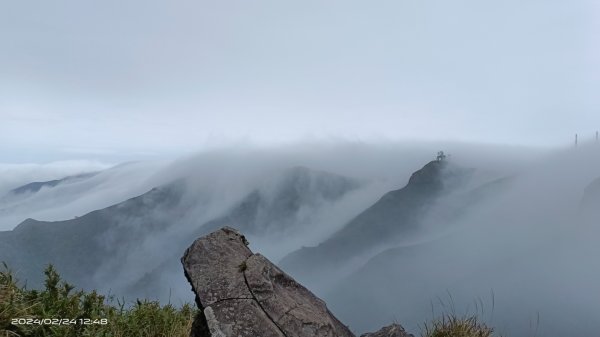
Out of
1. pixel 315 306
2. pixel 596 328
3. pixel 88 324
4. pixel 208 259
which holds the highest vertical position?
pixel 208 259

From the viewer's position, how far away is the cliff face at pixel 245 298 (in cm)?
712

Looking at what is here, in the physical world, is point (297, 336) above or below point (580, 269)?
above

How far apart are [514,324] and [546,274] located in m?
57.6

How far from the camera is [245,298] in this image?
24.5 feet

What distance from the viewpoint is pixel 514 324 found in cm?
12900

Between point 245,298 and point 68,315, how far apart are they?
2.89 meters

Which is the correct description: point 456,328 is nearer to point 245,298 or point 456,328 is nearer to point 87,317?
point 245,298

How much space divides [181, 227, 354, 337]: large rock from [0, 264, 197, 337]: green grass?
1.58 meters

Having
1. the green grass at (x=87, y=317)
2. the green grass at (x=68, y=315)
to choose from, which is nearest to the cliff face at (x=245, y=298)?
the green grass at (x=87, y=317)

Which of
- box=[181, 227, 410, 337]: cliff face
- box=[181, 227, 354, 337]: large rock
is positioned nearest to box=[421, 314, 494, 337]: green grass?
box=[181, 227, 410, 337]: cliff face

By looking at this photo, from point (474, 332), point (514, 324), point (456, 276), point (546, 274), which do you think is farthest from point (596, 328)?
point (474, 332)

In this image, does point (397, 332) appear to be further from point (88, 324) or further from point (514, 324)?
point (514, 324)

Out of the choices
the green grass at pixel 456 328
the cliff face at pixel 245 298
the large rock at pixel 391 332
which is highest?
the cliff face at pixel 245 298

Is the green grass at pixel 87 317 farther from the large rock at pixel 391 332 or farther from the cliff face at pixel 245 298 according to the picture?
the large rock at pixel 391 332
